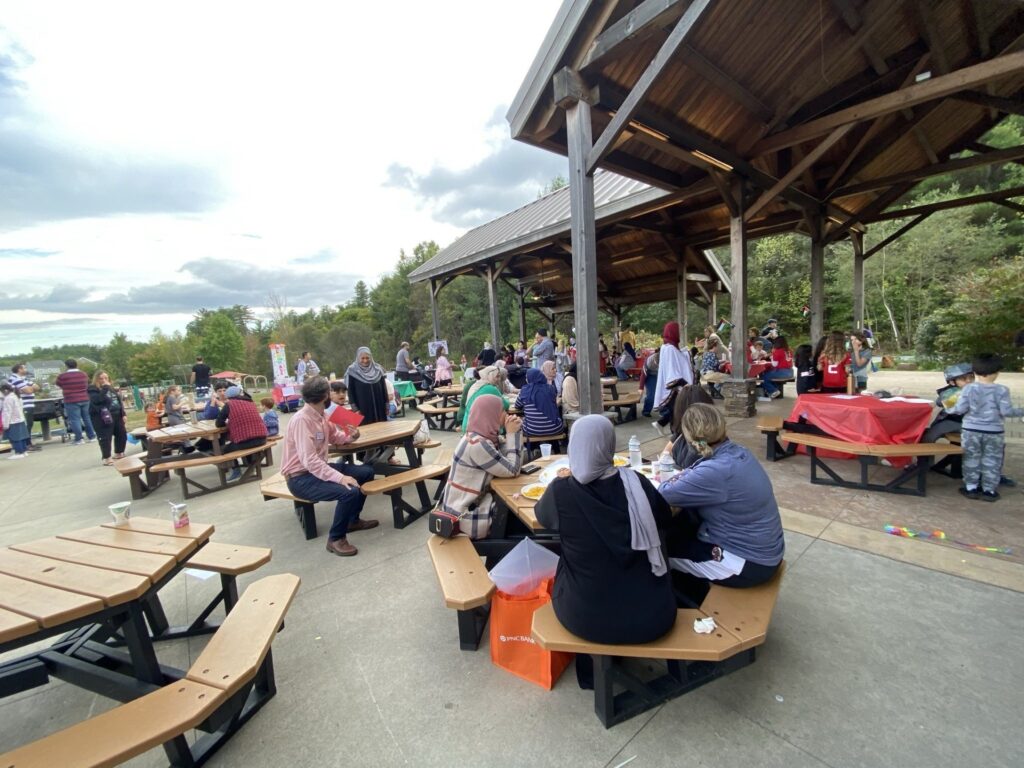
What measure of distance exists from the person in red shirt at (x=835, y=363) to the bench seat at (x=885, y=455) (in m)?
1.22

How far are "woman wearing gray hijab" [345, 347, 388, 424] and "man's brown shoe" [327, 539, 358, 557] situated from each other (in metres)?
2.16

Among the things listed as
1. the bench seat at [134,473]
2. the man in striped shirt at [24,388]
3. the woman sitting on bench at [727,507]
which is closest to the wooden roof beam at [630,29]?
the woman sitting on bench at [727,507]

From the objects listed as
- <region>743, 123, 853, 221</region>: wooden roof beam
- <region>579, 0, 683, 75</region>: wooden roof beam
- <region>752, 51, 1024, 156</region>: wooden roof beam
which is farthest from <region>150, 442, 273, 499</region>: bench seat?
<region>752, 51, 1024, 156</region>: wooden roof beam

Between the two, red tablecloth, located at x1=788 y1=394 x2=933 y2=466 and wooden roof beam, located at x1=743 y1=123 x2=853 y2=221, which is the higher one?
wooden roof beam, located at x1=743 y1=123 x2=853 y2=221

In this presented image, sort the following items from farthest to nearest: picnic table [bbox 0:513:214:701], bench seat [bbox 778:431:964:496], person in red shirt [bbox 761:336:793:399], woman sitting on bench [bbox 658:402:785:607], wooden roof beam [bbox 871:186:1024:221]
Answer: person in red shirt [bbox 761:336:793:399], wooden roof beam [bbox 871:186:1024:221], bench seat [bbox 778:431:964:496], woman sitting on bench [bbox 658:402:785:607], picnic table [bbox 0:513:214:701]

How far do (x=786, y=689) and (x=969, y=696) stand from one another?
2.19 ft

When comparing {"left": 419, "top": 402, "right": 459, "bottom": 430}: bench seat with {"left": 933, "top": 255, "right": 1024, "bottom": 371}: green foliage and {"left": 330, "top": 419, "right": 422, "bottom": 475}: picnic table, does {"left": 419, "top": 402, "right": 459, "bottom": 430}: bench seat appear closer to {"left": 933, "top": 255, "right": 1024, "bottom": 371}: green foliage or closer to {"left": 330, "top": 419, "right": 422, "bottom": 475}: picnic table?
{"left": 330, "top": 419, "right": 422, "bottom": 475}: picnic table

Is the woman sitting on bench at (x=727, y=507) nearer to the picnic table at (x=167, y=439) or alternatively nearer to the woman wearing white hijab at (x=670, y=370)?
the woman wearing white hijab at (x=670, y=370)

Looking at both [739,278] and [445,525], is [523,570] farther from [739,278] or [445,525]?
[739,278]

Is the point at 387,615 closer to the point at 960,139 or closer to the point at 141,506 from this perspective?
the point at 141,506

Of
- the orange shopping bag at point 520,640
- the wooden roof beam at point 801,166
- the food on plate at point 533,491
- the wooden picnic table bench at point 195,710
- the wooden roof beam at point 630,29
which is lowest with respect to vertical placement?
the orange shopping bag at point 520,640

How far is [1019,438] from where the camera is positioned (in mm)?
4727

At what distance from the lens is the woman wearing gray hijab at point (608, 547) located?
155 cm

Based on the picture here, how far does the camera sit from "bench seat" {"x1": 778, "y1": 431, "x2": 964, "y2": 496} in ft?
10.9
